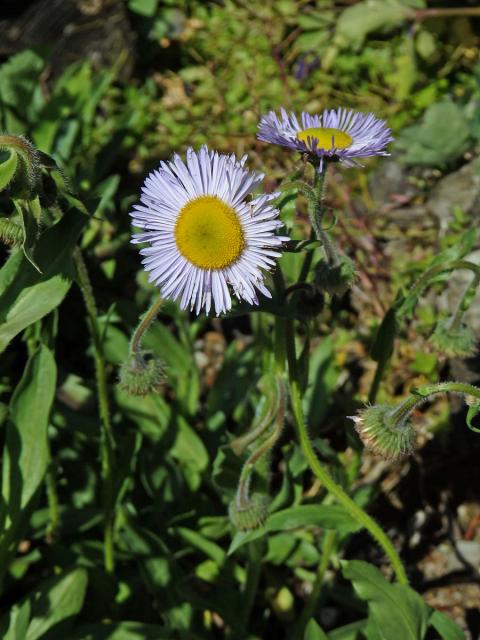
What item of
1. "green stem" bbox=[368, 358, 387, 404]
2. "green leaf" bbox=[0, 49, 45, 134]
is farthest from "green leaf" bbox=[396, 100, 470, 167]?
"green stem" bbox=[368, 358, 387, 404]

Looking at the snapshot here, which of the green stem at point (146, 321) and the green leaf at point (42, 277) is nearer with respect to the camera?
the green stem at point (146, 321)

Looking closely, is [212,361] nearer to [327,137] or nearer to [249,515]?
[249,515]

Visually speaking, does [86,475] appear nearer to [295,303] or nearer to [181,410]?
[181,410]

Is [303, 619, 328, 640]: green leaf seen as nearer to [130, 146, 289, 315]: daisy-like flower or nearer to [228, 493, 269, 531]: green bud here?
[228, 493, 269, 531]: green bud

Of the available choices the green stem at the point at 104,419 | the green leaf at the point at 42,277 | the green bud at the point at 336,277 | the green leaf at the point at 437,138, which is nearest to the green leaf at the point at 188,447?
the green stem at the point at 104,419

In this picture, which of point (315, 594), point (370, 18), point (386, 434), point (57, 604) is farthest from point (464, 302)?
point (370, 18)

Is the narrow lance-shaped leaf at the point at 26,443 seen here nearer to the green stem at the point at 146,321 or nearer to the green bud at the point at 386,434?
the green stem at the point at 146,321

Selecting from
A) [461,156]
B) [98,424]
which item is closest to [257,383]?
[98,424]
